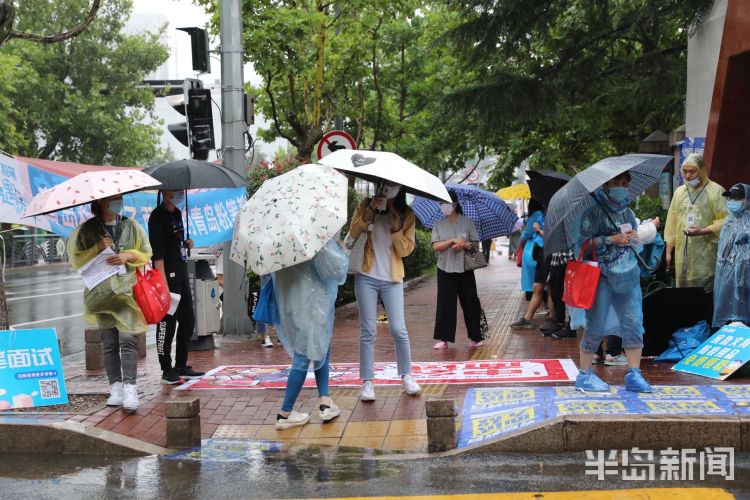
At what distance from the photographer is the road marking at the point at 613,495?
192 inches

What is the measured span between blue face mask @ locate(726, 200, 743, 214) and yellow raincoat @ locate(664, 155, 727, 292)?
429mm

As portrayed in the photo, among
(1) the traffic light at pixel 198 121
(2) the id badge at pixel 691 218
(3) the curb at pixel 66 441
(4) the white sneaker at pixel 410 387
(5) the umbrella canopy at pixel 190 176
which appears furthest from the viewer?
(1) the traffic light at pixel 198 121

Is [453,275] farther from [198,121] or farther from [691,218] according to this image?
[198,121]

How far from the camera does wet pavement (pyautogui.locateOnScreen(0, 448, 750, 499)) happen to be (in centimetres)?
519

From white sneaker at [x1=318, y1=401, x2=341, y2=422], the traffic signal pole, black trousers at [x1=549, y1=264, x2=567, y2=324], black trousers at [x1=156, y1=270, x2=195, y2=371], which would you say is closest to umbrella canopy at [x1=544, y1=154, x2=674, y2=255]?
white sneaker at [x1=318, y1=401, x2=341, y2=422]

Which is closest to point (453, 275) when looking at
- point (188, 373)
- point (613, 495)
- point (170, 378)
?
point (188, 373)

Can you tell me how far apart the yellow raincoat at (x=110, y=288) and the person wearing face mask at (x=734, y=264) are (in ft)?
17.0

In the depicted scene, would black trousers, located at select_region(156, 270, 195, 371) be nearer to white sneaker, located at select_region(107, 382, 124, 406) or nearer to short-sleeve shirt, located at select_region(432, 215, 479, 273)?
white sneaker, located at select_region(107, 382, 124, 406)

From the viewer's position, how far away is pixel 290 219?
6262mm

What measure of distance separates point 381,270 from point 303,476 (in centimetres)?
227

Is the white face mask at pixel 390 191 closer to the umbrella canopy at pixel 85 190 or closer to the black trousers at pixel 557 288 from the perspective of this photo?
the umbrella canopy at pixel 85 190

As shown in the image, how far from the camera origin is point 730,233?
8273 millimetres

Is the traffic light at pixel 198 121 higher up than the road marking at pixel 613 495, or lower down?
higher up

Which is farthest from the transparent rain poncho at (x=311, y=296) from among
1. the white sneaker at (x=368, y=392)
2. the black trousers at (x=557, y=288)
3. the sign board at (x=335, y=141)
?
the sign board at (x=335, y=141)
